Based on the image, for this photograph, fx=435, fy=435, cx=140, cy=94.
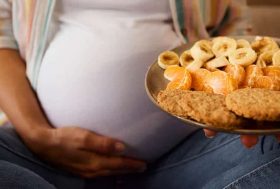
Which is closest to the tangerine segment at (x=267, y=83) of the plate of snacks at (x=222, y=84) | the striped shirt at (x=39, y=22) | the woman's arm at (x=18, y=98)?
the plate of snacks at (x=222, y=84)

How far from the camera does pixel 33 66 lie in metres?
0.74

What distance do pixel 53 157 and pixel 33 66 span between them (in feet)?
0.52

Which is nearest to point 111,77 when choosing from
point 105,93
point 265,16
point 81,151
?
point 105,93

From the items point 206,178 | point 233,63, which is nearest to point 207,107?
point 233,63

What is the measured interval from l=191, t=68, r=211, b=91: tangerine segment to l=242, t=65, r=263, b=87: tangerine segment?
2.0 inches

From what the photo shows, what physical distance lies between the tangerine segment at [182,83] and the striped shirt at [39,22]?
0.64 ft

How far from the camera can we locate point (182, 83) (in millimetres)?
570

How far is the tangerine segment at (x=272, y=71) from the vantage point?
0.56 meters

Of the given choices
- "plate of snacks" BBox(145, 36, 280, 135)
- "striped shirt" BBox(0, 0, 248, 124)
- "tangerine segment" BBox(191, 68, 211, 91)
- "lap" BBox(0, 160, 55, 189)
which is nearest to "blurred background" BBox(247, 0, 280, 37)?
"striped shirt" BBox(0, 0, 248, 124)

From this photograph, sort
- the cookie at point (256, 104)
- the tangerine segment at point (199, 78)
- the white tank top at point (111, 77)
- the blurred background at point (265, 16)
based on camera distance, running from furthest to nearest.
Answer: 1. the blurred background at point (265, 16)
2. the white tank top at point (111, 77)
3. the tangerine segment at point (199, 78)
4. the cookie at point (256, 104)

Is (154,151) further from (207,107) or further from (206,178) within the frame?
(207,107)

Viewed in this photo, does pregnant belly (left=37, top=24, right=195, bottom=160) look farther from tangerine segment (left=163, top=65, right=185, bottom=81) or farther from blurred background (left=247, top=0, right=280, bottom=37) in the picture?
blurred background (left=247, top=0, right=280, bottom=37)

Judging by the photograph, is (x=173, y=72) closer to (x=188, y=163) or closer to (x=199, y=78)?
(x=199, y=78)

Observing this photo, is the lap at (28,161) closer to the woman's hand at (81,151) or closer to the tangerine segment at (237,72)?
the woman's hand at (81,151)
